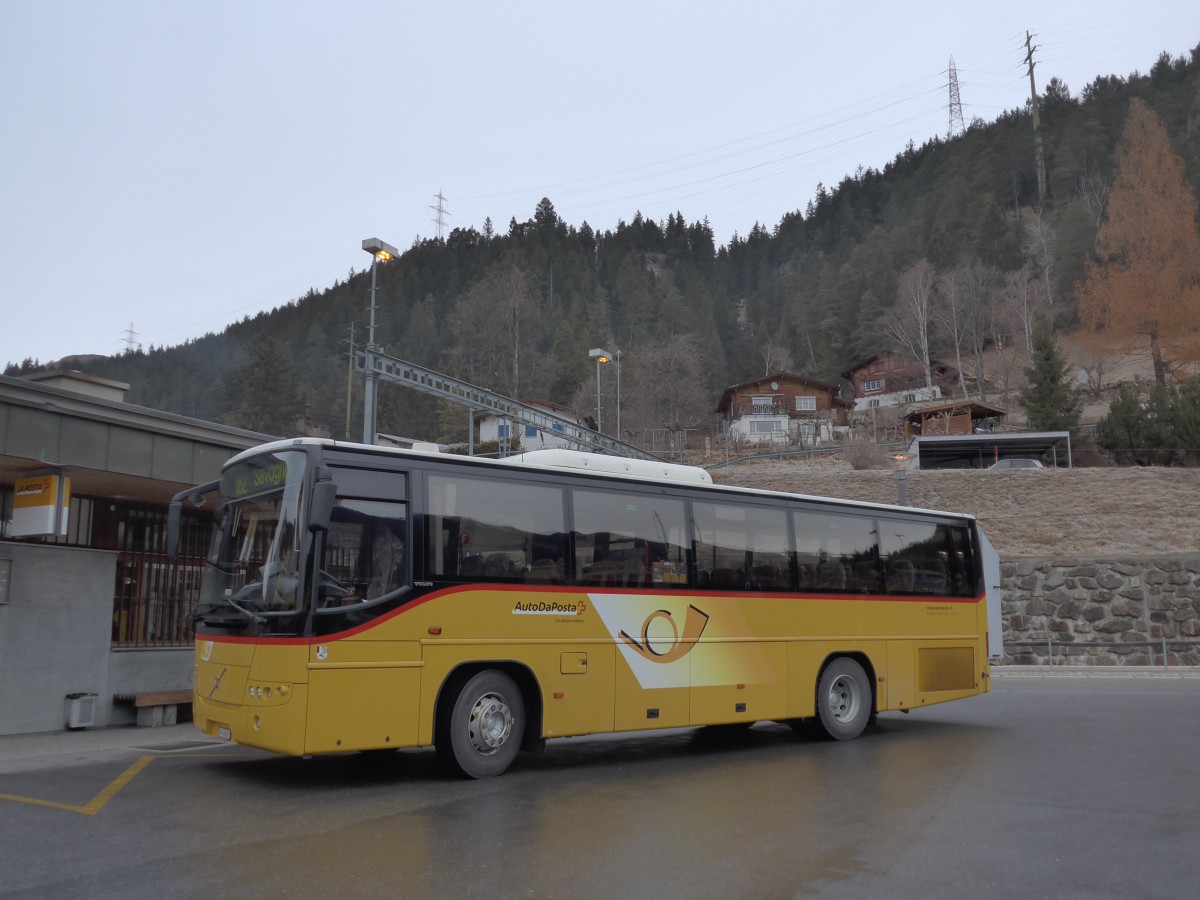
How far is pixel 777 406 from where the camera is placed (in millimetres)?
76625

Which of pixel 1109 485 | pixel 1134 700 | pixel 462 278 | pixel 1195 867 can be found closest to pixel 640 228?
pixel 462 278

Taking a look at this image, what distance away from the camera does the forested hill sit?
77.6 metres

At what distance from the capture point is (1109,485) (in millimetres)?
35812

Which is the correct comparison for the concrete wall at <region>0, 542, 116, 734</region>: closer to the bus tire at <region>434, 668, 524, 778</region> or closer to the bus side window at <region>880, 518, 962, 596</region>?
the bus tire at <region>434, 668, 524, 778</region>

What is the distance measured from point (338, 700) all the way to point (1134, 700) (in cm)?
1410

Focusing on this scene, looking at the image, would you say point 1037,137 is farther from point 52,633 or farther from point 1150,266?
point 52,633

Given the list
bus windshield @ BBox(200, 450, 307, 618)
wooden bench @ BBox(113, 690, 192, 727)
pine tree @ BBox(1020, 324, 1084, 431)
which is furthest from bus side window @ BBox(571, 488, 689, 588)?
pine tree @ BBox(1020, 324, 1084, 431)

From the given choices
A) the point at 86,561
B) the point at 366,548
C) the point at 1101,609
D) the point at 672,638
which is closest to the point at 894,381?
the point at 1101,609

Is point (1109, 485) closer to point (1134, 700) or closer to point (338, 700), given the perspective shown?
point (1134, 700)

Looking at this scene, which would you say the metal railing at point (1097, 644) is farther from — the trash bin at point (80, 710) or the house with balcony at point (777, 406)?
the house with balcony at point (777, 406)

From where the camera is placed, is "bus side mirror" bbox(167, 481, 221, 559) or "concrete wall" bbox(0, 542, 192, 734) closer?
"bus side mirror" bbox(167, 481, 221, 559)

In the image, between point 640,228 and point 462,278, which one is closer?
point 462,278

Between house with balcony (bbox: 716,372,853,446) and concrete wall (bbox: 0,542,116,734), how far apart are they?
5812cm

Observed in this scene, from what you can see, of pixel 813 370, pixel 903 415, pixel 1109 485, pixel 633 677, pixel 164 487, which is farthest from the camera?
pixel 813 370
